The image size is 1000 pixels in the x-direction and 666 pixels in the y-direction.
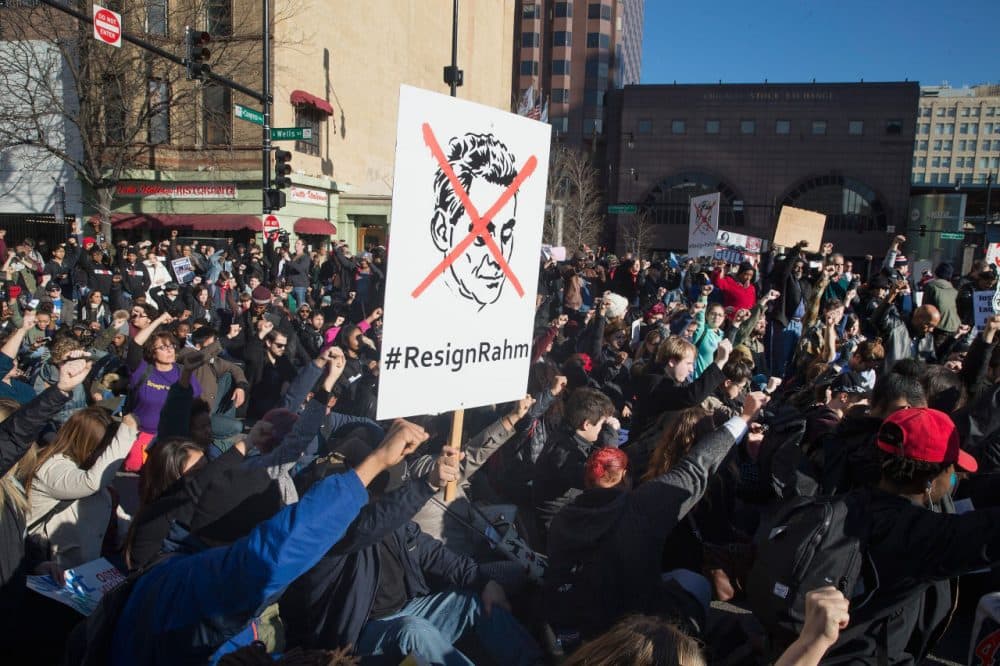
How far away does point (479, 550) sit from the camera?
4.04 m

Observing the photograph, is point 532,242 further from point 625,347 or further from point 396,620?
point 625,347

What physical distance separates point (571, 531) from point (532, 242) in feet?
5.04

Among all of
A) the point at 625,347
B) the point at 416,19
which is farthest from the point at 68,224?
the point at 625,347

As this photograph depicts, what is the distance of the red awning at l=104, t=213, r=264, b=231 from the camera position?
82.6 feet

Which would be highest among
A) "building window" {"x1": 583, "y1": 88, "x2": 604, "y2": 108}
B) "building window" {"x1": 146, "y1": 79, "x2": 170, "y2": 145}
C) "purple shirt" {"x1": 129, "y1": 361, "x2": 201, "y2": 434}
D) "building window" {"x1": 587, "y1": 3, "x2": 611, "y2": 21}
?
"building window" {"x1": 587, "y1": 3, "x2": 611, "y2": 21}

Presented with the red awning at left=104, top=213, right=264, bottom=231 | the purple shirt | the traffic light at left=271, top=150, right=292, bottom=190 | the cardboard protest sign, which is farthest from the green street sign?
the red awning at left=104, top=213, right=264, bottom=231

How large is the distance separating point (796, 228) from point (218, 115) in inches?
868

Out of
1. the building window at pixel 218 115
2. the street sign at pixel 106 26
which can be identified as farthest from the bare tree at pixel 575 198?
the street sign at pixel 106 26

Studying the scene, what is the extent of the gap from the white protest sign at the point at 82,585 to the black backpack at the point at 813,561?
2602 millimetres

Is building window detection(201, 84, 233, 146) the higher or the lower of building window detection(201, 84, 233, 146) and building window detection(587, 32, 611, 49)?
the lower

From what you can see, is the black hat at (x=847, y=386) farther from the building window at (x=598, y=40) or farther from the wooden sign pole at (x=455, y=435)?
the building window at (x=598, y=40)

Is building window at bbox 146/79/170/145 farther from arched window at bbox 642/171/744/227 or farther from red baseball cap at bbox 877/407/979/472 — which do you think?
arched window at bbox 642/171/744/227

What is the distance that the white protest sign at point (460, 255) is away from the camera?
3.04m

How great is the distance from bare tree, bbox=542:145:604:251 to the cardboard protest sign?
38111 millimetres
